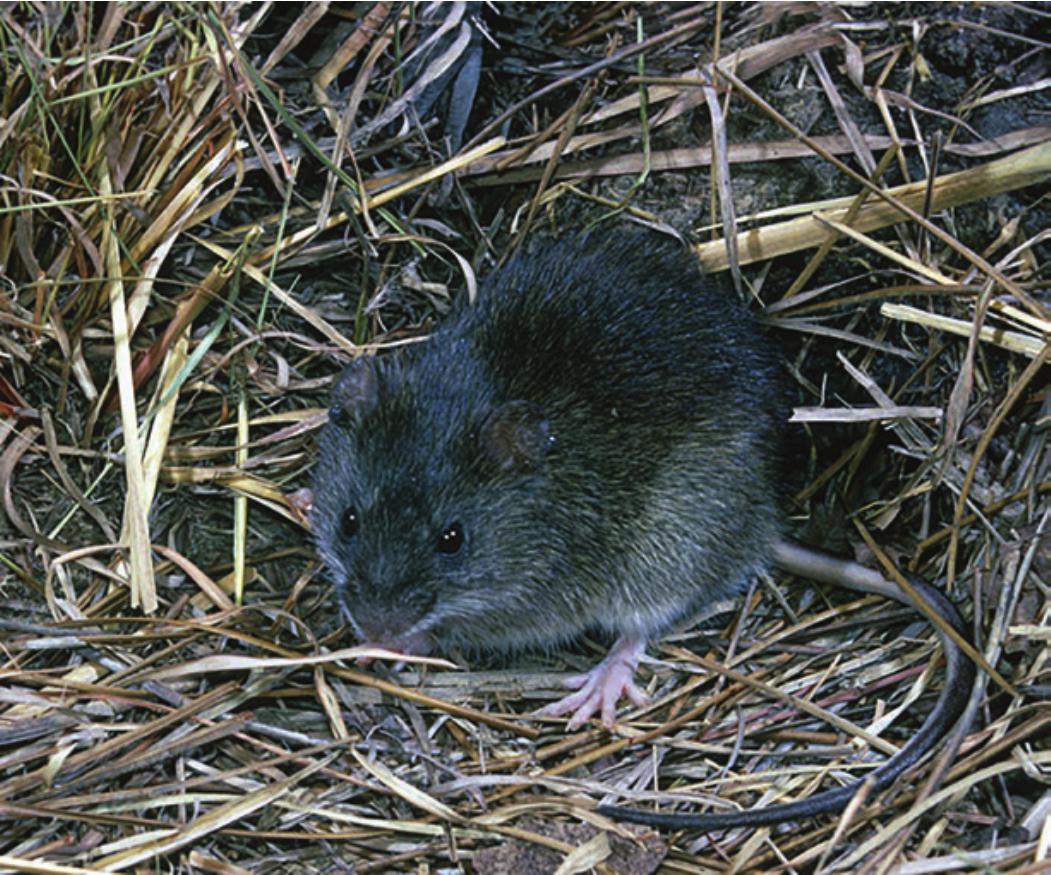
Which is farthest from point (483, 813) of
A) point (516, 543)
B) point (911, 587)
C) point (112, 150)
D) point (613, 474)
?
point (112, 150)

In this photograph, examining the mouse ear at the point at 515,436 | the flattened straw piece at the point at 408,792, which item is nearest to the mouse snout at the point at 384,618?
the flattened straw piece at the point at 408,792

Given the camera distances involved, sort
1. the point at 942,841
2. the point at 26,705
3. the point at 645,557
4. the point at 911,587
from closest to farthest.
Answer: the point at 942,841 → the point at 26,705 → the point at 911,587 → the point at 645,557

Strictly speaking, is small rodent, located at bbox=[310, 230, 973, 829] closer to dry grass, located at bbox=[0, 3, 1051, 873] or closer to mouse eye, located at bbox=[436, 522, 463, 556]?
mouse eye, located at bbox=[436, 522, 463, 556]

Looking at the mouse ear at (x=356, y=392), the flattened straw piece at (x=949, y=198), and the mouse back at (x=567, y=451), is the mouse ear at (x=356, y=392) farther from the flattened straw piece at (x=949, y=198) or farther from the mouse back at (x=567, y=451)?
the flattened straw piece at (x=949, y=198)

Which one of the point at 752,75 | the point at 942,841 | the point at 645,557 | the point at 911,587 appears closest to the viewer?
the point at 942,841

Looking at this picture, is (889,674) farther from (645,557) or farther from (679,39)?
(679,39)

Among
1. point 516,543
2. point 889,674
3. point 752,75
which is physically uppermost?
point 752,75

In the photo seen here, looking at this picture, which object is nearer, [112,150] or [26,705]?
[26,705]
